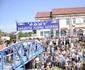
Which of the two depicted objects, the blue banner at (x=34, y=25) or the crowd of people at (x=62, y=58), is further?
the blue banner at (x=34, y=25)

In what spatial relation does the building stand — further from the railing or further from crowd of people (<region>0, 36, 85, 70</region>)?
the railing

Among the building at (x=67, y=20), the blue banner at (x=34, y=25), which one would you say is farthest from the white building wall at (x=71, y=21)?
the blue banner at (x=34, y=25)

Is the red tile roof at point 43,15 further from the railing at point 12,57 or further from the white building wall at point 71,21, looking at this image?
the railing at point 12,57

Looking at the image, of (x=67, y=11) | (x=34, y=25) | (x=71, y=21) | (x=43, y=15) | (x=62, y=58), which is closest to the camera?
(x=62, y=58)

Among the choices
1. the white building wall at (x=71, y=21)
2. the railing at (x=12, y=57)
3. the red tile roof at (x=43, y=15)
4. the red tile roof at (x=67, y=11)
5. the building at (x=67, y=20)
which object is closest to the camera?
the railing at (x=12, y=57)

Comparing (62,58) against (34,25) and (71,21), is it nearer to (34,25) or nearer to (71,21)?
(34,25)

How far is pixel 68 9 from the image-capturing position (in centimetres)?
4644

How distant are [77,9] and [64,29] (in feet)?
19.6

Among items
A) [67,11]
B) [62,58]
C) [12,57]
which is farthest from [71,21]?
[12,57]

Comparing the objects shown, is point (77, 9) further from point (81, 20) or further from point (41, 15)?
point (41, 15)

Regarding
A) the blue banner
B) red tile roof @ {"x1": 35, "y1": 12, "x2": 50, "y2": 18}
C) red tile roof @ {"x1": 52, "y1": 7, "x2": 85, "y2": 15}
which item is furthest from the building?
the blue banner

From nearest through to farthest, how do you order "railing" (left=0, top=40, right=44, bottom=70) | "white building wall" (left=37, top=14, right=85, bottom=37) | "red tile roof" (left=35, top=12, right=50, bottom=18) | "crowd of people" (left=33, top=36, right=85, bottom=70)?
"railing" (left=0, top=40, right=44, bottom=70)
"crowd of people" (left=33, top=36, right=85, bottom=70)
"white building wall" (left=37, top=14, right=85, bottom=37)
"red tile roof" (left=35, top=12, right=50, bottom=18)

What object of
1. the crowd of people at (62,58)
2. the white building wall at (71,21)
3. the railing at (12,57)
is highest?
the railing at (12,57)

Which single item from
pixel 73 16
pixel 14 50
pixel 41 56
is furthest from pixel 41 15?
pixel 14 50
